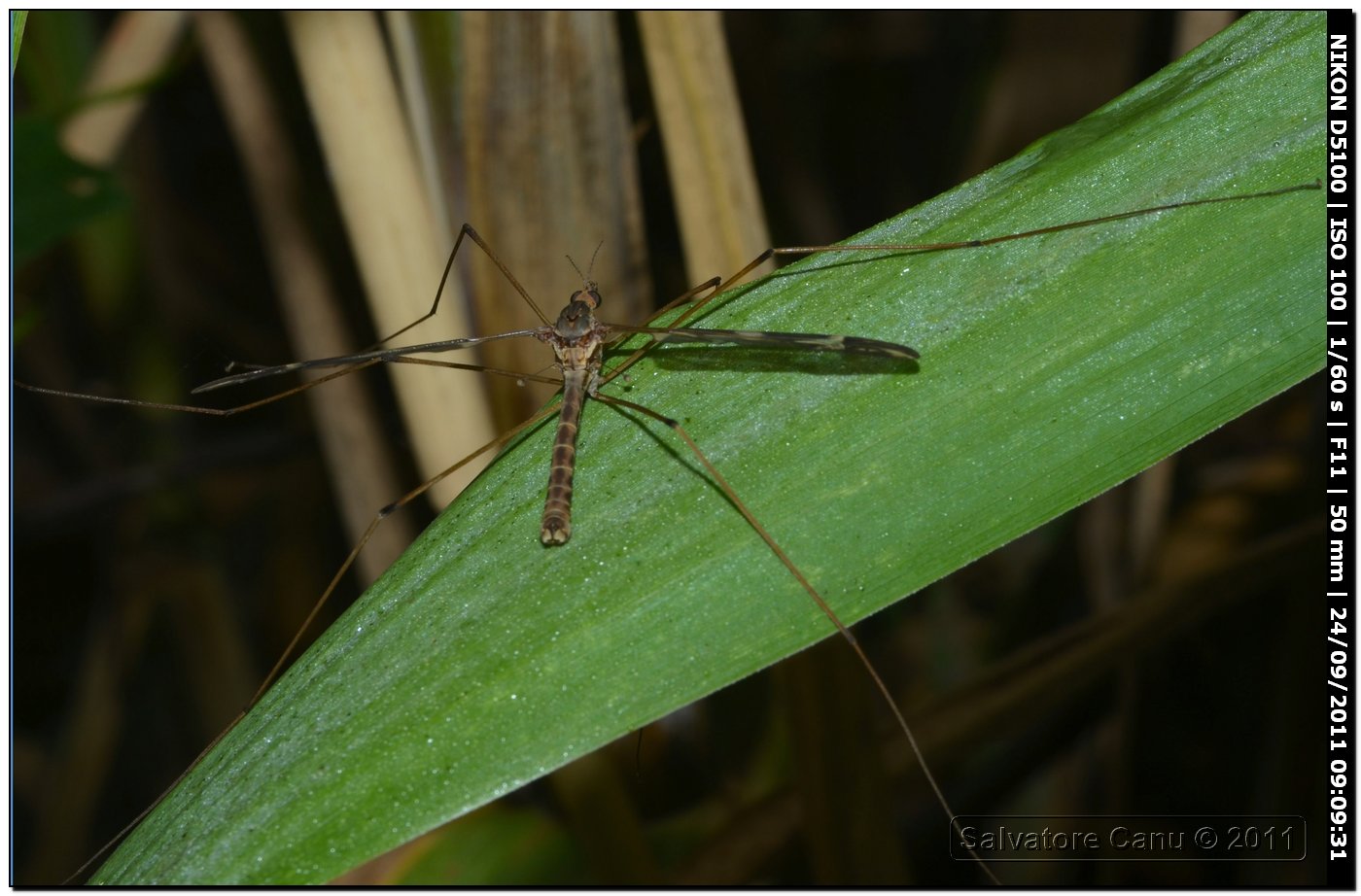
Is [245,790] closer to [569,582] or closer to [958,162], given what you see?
[569,582]

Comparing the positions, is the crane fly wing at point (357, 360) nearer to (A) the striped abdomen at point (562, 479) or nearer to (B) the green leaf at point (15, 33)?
(A) the striped abdomen at point (562, 479)

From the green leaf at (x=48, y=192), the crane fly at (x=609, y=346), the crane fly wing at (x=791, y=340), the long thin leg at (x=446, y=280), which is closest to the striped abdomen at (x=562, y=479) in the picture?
the crane fly at (x=609, y=346)

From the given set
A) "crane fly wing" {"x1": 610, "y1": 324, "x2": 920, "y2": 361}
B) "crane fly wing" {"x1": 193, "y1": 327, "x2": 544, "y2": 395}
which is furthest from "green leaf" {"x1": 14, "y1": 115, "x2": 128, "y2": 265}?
"crane fly wing" {"x1": 610, "y1": 324, "x2": 920, "y2": 361}

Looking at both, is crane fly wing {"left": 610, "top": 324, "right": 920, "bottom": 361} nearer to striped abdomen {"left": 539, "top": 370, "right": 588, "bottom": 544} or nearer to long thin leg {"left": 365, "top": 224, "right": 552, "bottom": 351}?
striped abdomen {"left": 539, "top": 370, "right": 588, "bottom": 544}

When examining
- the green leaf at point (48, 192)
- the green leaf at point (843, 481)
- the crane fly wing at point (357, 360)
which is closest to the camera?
the green leaf at point (843, 481)

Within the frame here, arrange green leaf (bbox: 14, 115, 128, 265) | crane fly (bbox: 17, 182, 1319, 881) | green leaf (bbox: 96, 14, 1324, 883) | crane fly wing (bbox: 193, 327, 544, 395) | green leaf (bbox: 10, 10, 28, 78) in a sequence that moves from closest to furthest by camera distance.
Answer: green leaf (bbox: 96, 14, 1324, 883) → crane fly (bbox: 17, 182, 1319, 881) → green leaf (bbox: 10, 10, 28, 78) → crane fly wing (bbox: 193, 327, 544, 395) → green leaf (bbox: 14, 115, 128, 265)

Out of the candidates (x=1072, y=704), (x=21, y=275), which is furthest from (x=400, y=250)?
(x=1072, y=704)
